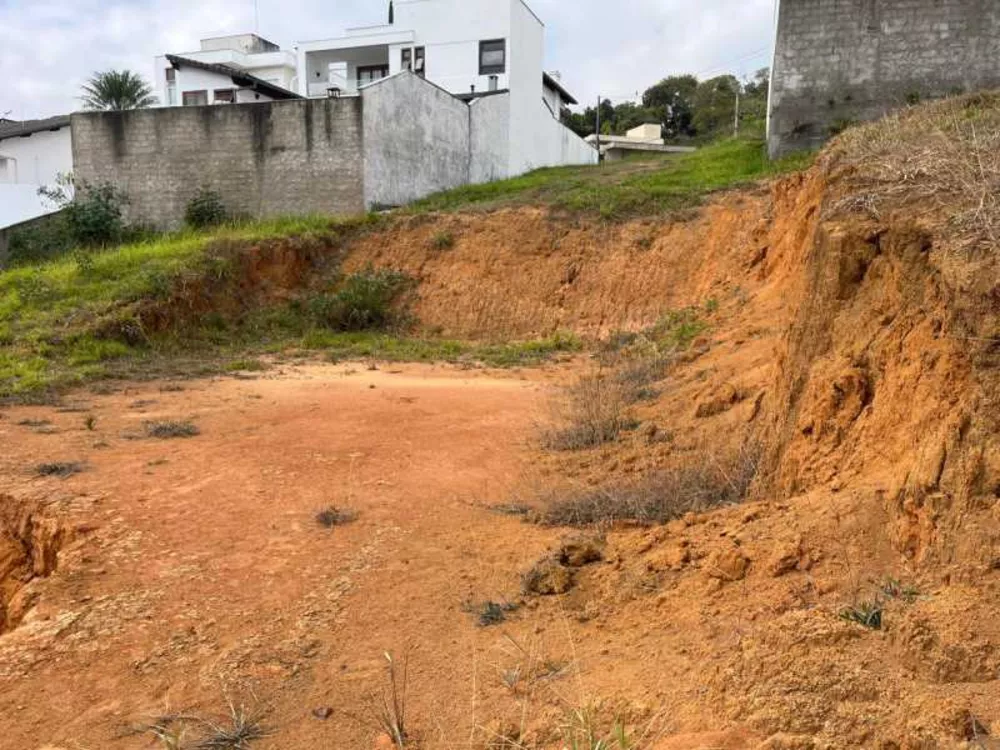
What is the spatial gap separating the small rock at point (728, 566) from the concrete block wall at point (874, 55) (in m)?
14.3

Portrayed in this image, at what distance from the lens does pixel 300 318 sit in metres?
16.5

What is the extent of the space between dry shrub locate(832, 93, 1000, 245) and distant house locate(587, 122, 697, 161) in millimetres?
28007

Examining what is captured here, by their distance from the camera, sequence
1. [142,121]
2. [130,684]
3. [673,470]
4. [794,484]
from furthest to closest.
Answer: [142,121], [673,470], [794,484], [130,684]

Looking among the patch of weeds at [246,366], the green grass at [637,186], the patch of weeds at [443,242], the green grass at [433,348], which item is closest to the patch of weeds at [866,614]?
the green grass at [433,348]

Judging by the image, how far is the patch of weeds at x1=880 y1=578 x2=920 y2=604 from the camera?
2.76m

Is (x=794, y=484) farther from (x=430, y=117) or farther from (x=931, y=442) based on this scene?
(x=430, y=117)

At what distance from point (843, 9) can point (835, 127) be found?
220 cm

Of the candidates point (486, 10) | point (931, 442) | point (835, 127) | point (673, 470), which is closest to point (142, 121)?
point (486, 10)

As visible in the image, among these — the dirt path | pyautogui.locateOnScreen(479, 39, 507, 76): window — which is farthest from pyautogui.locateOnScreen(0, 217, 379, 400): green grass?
pyautogui.locateOnScreen(479, 39, 507, 76): window

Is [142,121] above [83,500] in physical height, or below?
above

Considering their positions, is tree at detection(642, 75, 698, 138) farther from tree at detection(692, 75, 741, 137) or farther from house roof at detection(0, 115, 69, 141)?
house roof at detection(0, 115, 69, 141)

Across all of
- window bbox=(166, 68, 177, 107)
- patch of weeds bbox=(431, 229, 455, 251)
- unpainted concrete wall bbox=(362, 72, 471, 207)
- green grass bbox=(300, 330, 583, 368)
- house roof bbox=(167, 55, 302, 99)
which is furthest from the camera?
window bbox=(166, 68, 177, 107)

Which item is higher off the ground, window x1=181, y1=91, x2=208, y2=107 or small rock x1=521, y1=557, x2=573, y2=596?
window x1=181, y1=91, x2=208, y2=107

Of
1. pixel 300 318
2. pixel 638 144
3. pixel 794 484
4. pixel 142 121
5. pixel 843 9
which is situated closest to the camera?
pixel 794 484
